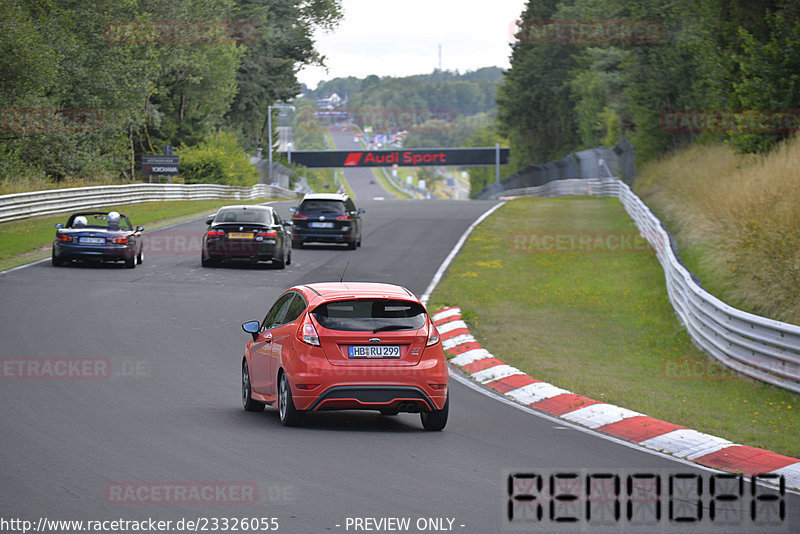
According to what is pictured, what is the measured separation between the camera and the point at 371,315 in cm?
1002

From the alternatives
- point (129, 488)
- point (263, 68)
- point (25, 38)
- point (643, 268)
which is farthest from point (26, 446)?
point (263, 68)

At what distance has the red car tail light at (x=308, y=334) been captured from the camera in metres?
9.77

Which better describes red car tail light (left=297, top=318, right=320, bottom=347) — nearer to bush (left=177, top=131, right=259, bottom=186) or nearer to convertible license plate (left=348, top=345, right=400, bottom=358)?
convertible license plate (left=348, top=345, right=400, bottom=358)

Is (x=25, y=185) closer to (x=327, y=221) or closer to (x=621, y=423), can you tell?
(x=327, y=221)

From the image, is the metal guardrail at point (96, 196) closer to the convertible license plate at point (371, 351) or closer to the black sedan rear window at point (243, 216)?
the black sedan rear window at point (243, 216)

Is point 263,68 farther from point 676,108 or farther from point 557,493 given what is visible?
point 557,493

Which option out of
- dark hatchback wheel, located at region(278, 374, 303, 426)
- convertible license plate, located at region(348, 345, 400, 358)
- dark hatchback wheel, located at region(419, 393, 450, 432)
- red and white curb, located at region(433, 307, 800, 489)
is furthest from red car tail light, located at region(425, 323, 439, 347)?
red and white curb, located at region(433, 307, 800, 489)

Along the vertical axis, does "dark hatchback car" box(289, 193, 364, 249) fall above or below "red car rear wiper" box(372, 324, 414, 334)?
below

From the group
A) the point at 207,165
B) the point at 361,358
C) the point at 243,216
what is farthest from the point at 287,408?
the point at 207,165

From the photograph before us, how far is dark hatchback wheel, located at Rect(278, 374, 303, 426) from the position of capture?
387 inches

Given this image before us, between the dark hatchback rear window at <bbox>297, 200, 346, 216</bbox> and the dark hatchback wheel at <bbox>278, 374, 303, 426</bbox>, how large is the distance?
68.3 ft

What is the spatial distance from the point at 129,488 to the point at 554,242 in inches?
1033

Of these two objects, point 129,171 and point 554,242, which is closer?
point 554,242

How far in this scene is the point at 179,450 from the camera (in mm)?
8492
